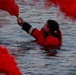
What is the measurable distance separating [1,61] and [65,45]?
771 centimetres

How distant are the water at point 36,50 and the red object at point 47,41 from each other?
6.3 inches

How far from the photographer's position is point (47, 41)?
12227 mm

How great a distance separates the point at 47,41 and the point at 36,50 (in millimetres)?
456

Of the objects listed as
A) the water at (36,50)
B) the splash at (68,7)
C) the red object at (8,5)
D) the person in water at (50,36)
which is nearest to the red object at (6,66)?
the splash at (68,7)

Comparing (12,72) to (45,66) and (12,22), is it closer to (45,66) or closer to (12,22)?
(45,66)

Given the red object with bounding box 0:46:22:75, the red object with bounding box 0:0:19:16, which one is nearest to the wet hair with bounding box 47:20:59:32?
the red object with bounding box 0:0:19:16

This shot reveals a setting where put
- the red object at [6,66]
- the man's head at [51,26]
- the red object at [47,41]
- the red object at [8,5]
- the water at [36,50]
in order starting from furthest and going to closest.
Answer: the man's head at [51,26], the red object at [47,41], the red object at [8,5], the water at [36,50], the red object at [6,66]

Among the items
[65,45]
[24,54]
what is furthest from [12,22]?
[24,54]

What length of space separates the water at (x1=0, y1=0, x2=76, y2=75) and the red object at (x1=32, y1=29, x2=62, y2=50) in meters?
0.16

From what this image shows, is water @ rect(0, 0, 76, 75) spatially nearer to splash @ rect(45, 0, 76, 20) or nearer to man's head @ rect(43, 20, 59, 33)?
man's head @ rect(43, 20, 59, 33)

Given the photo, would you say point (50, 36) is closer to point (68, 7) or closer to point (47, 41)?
point (47, 41)

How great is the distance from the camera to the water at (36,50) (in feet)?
32.2

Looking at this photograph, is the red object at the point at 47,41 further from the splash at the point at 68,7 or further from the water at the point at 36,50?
the splash at the point at 68,7

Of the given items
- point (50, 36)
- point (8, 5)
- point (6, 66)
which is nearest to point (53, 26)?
point (50, 36)
